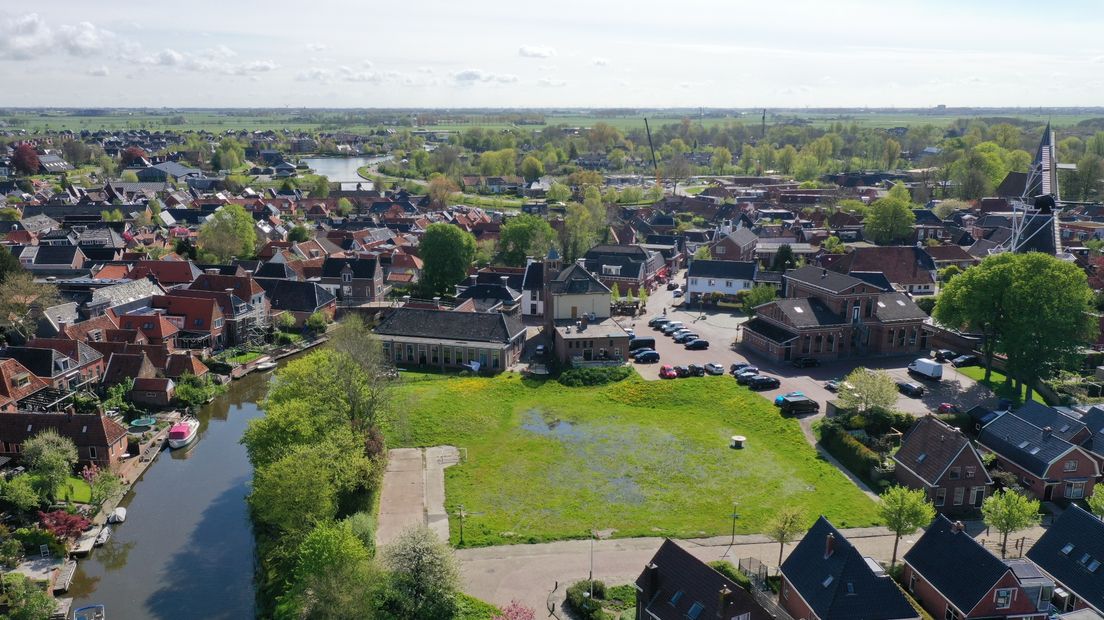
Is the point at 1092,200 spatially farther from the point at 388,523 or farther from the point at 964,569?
the point at 388,523

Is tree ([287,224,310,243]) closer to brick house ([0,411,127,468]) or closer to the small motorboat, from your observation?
brick house ([0,411,127,468])

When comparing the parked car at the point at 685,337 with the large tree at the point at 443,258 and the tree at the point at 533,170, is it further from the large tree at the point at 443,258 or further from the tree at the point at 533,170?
the tree at the point at 533,170

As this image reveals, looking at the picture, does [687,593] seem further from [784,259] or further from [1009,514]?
[784,259]

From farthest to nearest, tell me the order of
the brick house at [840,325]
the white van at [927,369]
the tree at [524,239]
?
the tree at [524,239] < the brick house at [840,325] < the white van at [927,369]

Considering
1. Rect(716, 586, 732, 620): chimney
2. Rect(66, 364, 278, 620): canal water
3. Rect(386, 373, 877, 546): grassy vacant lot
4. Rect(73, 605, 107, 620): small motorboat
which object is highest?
Rect(716, 586, 732, 620): chimney

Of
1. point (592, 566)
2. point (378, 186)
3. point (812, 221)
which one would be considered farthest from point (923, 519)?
point (378, 186)

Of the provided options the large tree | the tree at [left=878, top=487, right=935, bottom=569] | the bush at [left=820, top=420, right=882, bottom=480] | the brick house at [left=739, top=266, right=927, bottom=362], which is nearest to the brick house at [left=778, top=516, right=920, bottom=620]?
the tree at [left=878, top=487, right=935, bottom=569]

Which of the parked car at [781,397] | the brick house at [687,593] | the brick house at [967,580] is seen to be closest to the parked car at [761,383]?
the parked car at [781,397]
